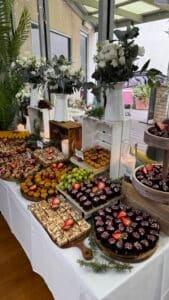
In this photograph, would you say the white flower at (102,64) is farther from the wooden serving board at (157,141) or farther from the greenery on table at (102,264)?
the greenery on table at (102,264)

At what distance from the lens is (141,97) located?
1847 millimetres

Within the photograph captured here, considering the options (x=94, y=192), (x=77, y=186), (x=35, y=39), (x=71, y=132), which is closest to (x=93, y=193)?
(x=94, y=192)

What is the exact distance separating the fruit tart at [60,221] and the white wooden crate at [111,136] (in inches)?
16.1

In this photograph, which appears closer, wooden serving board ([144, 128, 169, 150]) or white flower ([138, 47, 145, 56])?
wooden serving board ([144, 128, 169, 150])

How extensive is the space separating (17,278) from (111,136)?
1.24 m

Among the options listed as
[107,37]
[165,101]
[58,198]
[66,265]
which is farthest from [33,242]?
[107,37]

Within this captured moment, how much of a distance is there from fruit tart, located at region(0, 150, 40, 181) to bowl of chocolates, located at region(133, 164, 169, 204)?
87 cm

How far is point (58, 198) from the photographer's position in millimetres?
1363

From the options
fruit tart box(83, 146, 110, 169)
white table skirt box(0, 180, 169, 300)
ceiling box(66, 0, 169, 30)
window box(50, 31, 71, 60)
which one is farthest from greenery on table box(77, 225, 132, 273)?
window box(50, 31, 71, 60)

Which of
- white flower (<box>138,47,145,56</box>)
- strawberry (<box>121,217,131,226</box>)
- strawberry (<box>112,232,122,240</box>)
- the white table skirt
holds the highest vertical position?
white flower (<box>138,47,145,56</box>)

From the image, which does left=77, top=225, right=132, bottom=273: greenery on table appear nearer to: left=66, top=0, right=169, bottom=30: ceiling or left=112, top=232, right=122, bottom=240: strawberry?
left=112, top=232, right=122, bottom=240: strawberry

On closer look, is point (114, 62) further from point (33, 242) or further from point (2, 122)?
point (2, 122)

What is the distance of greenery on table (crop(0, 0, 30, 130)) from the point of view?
8.12 feet

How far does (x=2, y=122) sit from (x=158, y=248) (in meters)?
2.31
